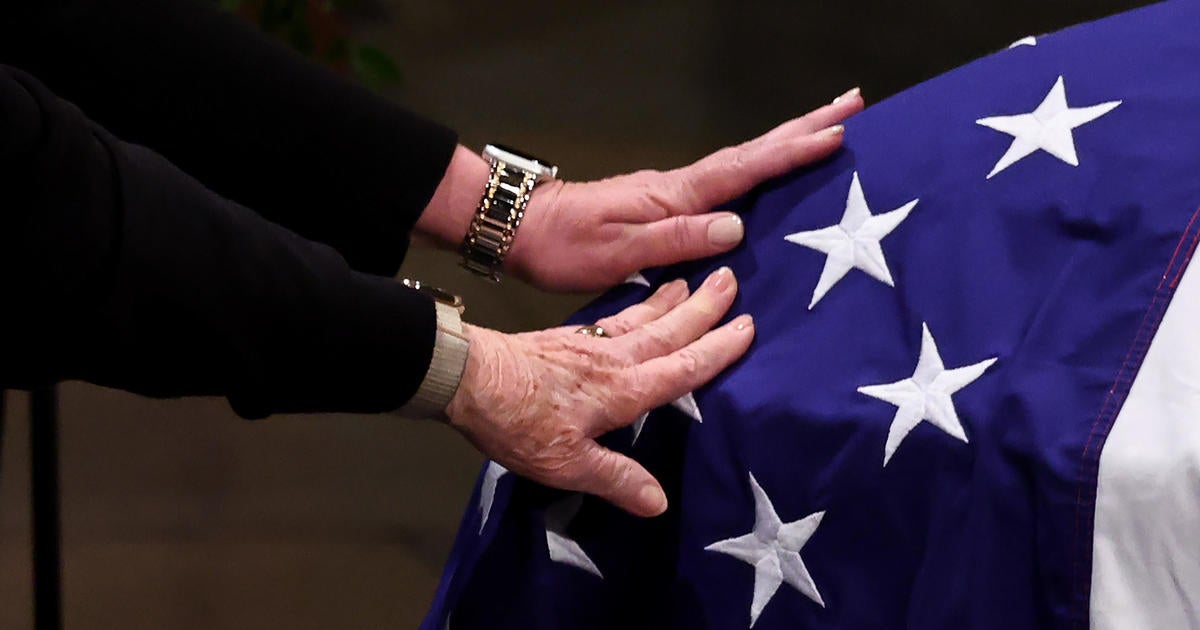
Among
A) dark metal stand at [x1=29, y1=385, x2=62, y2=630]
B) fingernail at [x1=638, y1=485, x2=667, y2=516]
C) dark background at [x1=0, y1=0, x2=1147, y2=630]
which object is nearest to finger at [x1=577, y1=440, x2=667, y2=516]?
fingernail at [x1=638, y1=485, x2=667, y2=516]

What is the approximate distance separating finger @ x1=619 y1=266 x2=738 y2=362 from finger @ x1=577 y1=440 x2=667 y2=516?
0.09m

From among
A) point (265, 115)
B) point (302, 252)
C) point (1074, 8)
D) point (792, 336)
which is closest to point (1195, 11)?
point (792, 336)

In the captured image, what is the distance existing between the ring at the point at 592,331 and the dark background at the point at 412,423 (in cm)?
116

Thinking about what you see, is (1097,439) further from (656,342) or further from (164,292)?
(164,292)

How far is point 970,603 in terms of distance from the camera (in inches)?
25.6

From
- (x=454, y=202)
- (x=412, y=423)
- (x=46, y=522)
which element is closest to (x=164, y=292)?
(x=454, y=202)

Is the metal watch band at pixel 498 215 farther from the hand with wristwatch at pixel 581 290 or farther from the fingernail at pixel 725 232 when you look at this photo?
the fingernail at pixel 725 232

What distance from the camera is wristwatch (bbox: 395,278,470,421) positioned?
0.82 m

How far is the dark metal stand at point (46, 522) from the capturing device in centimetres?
142

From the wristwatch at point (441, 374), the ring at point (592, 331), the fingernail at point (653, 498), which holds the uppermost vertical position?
the ring at point (592, 331)

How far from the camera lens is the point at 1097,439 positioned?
61cm

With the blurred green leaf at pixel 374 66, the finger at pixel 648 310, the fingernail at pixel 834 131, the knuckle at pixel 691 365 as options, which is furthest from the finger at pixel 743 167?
the blurred green leaf at pixel 374 66

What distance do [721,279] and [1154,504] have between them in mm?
429

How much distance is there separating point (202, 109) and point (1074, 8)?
2.31 metres
